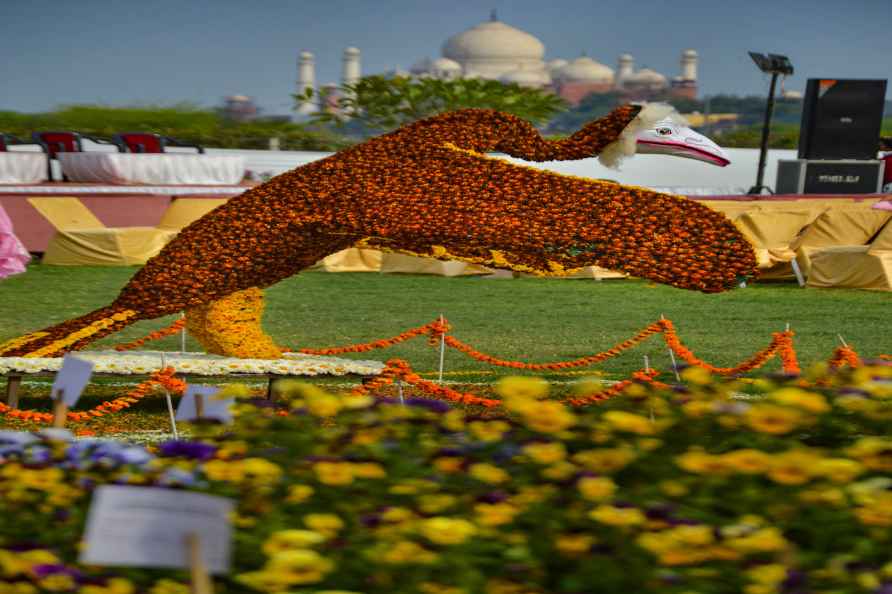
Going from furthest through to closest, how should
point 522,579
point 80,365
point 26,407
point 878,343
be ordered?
point 878,343, point 26,407, point 80,365, point 522,579

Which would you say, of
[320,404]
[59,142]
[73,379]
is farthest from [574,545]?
[59,142]

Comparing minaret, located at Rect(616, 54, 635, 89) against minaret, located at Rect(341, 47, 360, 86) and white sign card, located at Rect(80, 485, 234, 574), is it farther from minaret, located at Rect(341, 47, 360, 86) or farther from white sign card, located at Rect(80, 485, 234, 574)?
white sign card, located at Rect(80, 485, 234, 574)

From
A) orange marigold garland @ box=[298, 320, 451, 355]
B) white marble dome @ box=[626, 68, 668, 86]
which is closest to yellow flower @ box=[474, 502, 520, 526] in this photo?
orange marigold garland @ box=[298, 320, 451, 355]

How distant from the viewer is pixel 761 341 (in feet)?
43.7

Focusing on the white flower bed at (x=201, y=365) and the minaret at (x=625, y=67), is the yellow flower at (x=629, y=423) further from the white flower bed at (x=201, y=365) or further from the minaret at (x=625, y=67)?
the minaret at (x=625, y=67)

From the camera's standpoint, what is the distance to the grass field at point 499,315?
478 inches

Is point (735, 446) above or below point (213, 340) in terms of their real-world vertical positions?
above

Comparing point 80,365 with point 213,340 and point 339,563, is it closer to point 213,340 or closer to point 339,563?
point 339,563

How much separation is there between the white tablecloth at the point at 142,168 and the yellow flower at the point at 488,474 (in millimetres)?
21687

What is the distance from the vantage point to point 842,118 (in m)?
26.2

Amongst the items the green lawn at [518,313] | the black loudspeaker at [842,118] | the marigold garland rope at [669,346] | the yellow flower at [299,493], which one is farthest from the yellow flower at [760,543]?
the black loudspeaker at [842,118]

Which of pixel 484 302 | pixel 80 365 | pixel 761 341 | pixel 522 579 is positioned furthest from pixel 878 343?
pixel 522 579

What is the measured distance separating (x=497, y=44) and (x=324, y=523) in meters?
130

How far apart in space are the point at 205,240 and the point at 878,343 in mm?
7643
